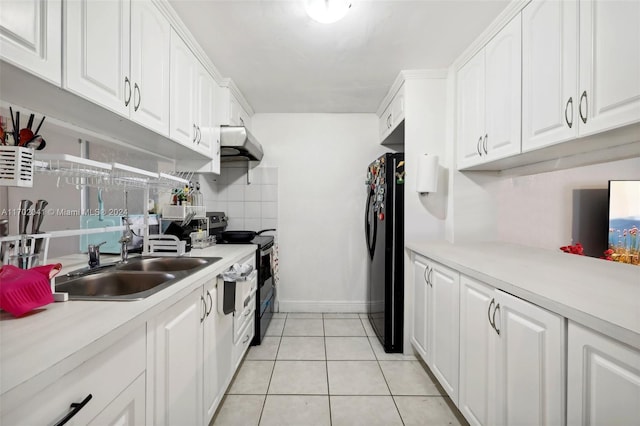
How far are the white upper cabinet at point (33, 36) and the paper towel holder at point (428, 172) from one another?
2.10 m

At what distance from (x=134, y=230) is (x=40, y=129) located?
2.47 ft

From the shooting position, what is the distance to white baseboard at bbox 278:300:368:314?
322 cm

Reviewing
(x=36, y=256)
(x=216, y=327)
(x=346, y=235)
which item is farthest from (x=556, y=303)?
(x=346, y=235)

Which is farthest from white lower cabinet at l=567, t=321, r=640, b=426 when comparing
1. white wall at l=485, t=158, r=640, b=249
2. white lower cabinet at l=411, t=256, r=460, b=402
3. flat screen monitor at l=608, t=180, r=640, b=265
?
white wall at l=485, t=158, r=640, b=249

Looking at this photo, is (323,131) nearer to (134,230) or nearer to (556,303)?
(134,230)

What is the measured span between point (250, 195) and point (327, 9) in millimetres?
2111

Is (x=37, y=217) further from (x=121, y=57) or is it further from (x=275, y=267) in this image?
(x=275, y=267)

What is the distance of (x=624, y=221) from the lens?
139cm

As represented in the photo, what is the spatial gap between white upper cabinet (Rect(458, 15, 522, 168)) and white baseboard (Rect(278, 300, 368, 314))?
1.90 m

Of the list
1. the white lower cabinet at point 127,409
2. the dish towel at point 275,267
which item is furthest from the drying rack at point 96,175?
the dish towel at point 275,267

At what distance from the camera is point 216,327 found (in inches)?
58.4

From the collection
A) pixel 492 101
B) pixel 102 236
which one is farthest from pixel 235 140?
pixel 492 101

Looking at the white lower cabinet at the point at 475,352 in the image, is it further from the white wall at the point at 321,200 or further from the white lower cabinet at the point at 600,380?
the white wall at the point at 321,200

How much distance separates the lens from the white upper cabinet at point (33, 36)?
0.78 meters
